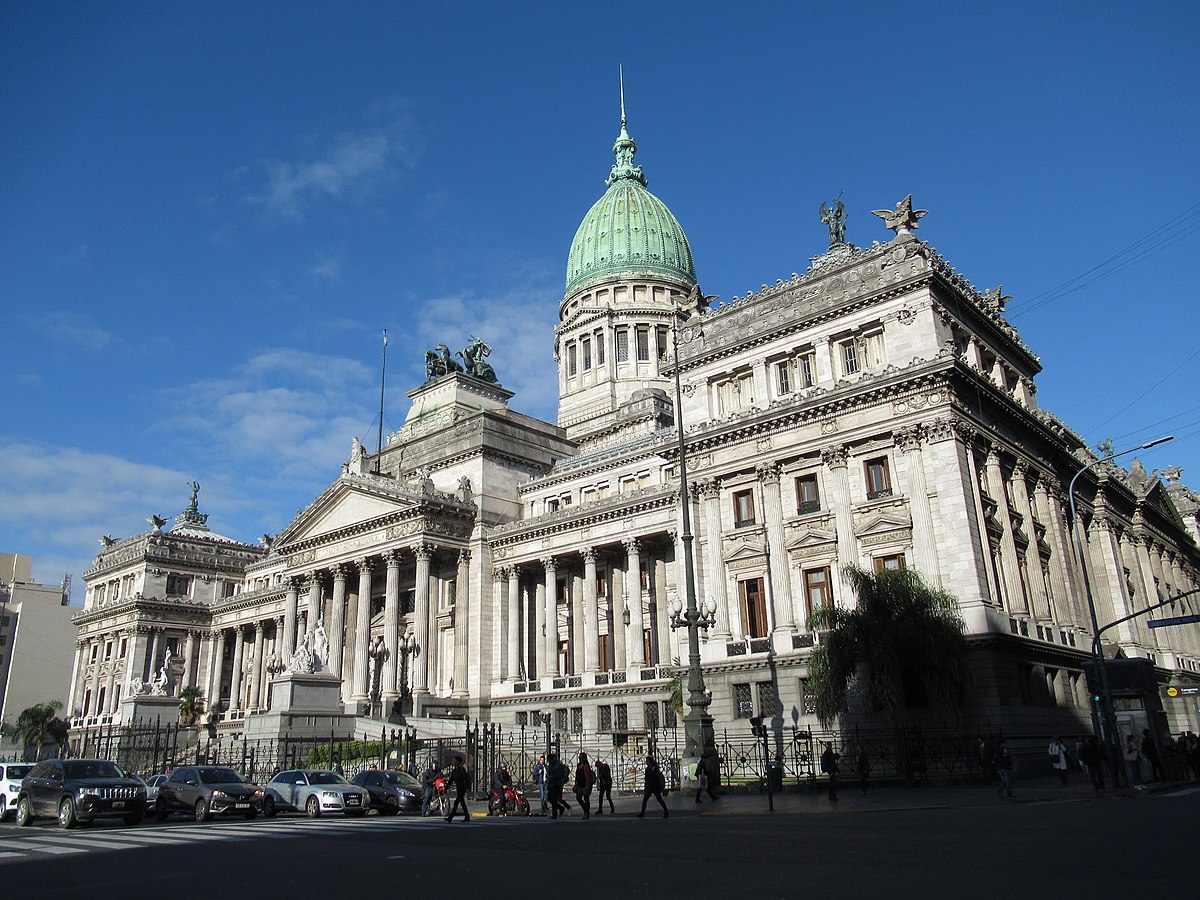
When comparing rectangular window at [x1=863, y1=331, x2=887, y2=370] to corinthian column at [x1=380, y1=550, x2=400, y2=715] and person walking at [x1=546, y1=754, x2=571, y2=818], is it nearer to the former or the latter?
person walking at [x1=546, y1=754, x2=571, y2=818]

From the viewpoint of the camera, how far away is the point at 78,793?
23234 millimetres

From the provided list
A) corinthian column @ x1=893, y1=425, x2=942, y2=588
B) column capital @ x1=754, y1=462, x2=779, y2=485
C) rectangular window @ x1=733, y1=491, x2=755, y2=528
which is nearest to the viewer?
corinthian column @ x1=893, y1=425, x2=942, y2=588

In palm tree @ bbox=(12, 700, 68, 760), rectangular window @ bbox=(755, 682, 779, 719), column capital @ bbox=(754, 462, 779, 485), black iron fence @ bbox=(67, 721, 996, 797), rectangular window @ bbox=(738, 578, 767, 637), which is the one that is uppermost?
column capital @ bbox=(754, 462, 779, 485)

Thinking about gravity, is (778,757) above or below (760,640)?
below

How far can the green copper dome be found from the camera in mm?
91250

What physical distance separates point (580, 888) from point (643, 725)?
133 ft

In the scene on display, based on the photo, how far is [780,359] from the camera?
145ft

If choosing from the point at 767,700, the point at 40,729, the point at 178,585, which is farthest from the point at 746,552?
the point at 40,729

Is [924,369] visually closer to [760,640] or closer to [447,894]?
[760,640]

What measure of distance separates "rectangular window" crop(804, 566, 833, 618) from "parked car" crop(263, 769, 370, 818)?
20269 mm

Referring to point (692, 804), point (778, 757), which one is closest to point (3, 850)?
point (692, 804)

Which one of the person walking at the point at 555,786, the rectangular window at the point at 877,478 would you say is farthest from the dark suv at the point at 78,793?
the rectangular window at the point at 877,478

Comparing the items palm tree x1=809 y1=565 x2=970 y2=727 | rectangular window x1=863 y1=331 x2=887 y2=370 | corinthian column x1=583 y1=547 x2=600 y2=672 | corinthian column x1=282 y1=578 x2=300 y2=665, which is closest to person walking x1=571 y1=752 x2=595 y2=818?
palm tree x1=809 y1=565 x2=970 y2=727

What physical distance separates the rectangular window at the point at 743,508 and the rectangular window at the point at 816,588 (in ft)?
13.1
